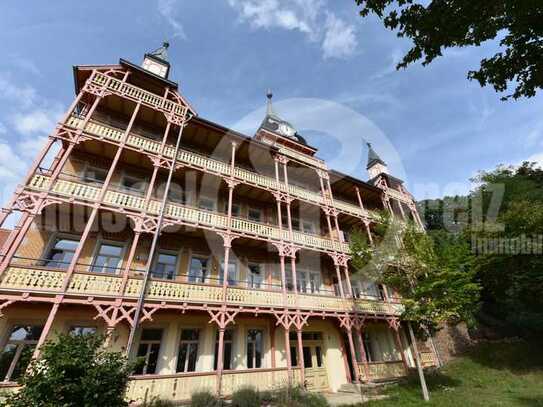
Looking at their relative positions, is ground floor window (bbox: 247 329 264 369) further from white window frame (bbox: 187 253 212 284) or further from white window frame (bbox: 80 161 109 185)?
white window frame (bbox: 80 161 109 185)

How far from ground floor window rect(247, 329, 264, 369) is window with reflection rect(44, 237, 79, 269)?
Result: 9.06 metres

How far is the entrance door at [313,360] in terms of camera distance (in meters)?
13.6

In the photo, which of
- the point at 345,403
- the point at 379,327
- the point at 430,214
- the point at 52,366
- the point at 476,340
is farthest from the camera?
the point at 430,214

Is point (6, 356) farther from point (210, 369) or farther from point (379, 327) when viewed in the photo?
point (379, 327)

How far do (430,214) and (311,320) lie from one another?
78.1 feet

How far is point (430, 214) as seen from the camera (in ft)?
103

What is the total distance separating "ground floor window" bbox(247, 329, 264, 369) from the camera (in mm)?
12936

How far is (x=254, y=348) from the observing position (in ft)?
Result: 43.6

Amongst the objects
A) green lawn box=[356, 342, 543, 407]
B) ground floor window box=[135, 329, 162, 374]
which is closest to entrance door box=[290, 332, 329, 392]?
green lawn box=[356, 342, 543, 407]

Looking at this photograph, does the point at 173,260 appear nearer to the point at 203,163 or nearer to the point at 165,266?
the point at 165,266

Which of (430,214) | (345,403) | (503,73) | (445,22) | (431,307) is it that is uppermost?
(430,214)

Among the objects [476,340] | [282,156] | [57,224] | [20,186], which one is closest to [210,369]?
[57,224]

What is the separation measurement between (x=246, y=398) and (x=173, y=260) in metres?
7.14

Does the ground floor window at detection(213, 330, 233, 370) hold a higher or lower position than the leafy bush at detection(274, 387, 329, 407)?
higher
